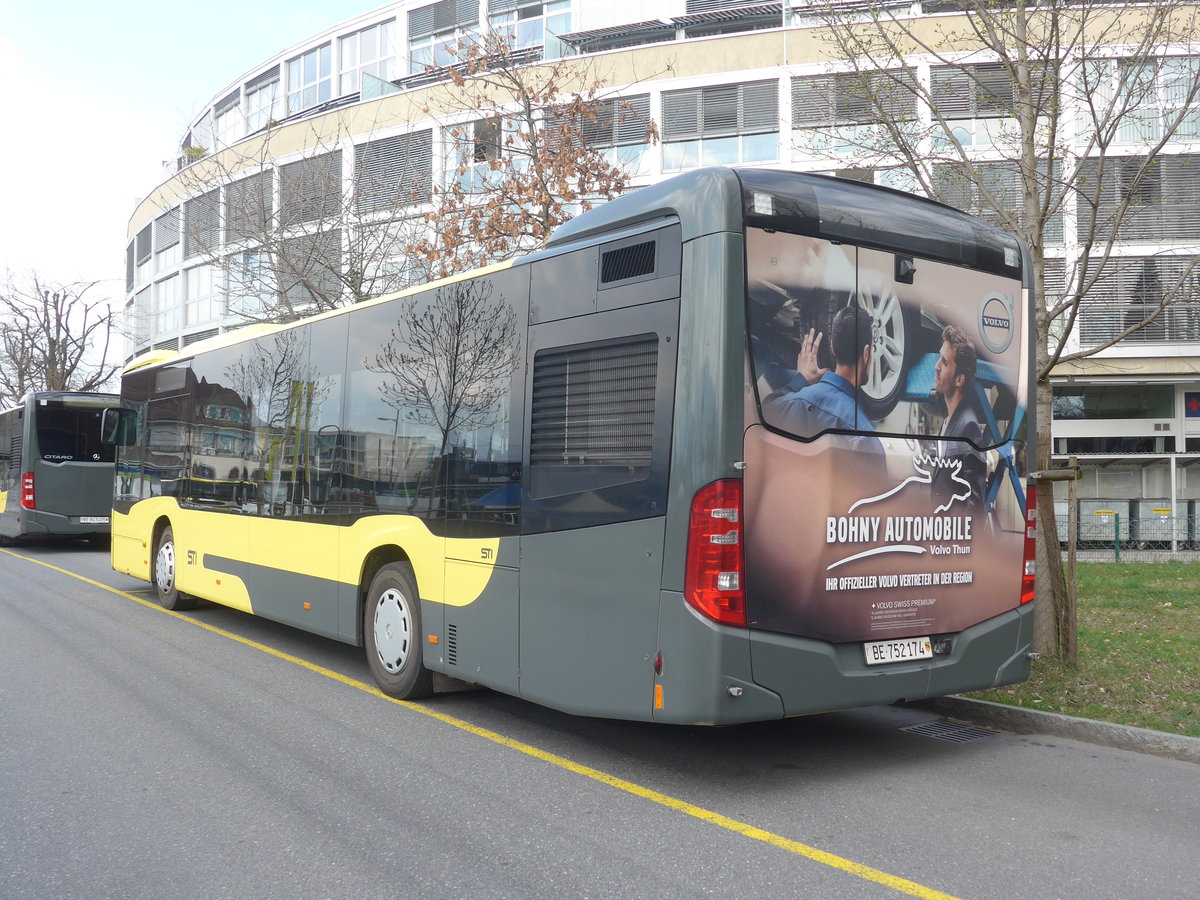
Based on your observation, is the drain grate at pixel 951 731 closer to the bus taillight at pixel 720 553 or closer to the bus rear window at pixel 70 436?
the bus taillight at pixel 720 553

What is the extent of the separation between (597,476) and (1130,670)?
4834mm

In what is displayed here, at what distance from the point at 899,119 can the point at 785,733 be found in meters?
5.43

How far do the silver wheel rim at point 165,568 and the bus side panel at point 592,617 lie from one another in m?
7.35

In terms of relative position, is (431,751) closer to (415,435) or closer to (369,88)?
(415,435)

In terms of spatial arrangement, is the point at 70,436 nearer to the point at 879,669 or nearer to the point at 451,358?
the point at 451,358

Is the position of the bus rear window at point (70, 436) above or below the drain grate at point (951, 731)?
above

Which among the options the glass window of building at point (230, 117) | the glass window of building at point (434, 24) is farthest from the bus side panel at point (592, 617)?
the glass window of building at point (230, 117)

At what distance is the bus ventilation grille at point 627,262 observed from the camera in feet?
17.7

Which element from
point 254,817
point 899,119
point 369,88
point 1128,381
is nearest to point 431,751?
point 254,817

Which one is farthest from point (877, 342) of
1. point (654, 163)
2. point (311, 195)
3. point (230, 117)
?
point (230, 117)

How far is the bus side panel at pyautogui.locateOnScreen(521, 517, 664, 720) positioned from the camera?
17.0ft

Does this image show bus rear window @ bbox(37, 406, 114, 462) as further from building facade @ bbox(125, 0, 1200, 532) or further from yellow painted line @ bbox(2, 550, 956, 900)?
yellow painted line @ bbox(2, 550, 956, 900)

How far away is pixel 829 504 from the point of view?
5.22 metres

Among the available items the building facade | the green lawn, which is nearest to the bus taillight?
the green lawn
